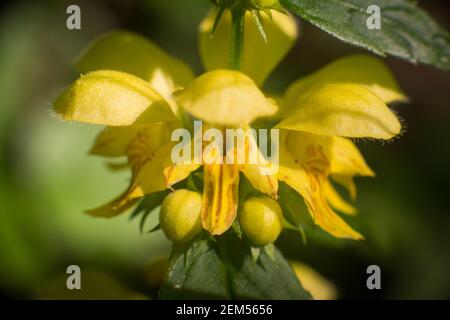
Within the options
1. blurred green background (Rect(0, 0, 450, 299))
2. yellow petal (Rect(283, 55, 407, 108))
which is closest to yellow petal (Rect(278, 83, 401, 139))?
yellow petal (Rect(283, 55, 407, 108))

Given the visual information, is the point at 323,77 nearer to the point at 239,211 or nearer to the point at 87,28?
the point at 239,211

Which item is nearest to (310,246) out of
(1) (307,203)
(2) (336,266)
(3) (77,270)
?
(2) (336,266)

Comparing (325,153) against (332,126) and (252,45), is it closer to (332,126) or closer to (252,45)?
(332,126)

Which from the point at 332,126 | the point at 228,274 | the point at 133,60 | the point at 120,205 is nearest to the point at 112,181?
the point at 133,60

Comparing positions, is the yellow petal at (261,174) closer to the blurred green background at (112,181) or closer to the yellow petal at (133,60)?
the yellow petal at (133,60)

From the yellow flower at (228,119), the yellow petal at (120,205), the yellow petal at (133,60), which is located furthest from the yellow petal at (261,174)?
the yellow petal at (133,60)

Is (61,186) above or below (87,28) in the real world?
below

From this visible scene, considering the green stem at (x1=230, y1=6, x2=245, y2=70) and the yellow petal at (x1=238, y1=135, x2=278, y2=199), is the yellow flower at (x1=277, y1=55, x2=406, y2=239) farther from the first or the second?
the green stem at (x1=230, y1=6, x2=245, y2=70)
